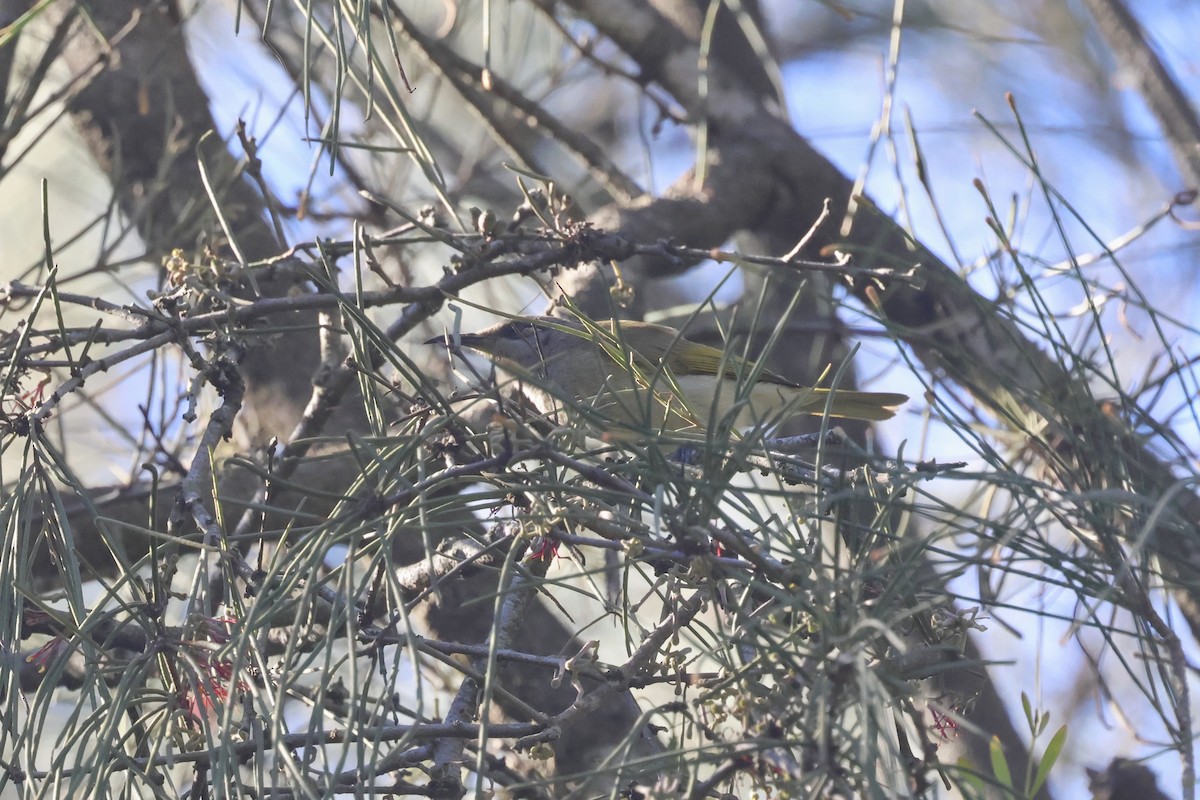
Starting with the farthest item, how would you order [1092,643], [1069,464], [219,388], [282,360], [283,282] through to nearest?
[1092,643], [282,360], [283,282], [219,388], [1069,464]

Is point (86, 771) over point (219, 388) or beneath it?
beneath

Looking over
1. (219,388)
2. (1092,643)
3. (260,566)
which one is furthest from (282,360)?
(1092,643)

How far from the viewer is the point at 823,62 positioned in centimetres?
683

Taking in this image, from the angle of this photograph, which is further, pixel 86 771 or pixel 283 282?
pixel 283 282

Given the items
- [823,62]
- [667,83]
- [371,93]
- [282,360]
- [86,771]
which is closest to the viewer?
[86,771]

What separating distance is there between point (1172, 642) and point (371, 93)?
122 cm

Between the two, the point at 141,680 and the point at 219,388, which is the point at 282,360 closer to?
the point at 219,388

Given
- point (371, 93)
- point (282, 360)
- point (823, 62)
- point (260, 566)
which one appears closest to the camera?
point (371, 93)

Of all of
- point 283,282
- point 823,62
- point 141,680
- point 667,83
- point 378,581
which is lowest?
point 141,680

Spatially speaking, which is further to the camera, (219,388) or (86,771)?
(219,388)

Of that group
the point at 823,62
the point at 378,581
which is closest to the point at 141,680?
the point at 378,581

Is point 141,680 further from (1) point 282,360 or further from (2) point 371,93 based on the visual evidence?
(1) point 282,360

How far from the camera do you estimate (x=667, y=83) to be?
4.54 meters

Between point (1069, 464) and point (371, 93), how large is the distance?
1276mm
